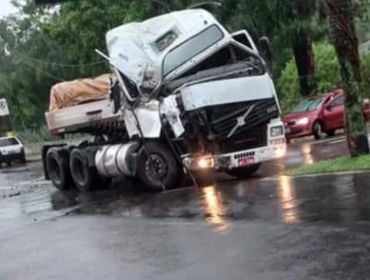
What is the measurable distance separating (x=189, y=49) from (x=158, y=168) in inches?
101

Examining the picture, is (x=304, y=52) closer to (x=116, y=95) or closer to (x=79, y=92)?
(x=79, y=92)

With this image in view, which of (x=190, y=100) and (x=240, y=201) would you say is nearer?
(x=240, y=201)

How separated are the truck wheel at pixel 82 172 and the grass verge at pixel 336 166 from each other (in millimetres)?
5274

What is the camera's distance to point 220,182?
1683 cm

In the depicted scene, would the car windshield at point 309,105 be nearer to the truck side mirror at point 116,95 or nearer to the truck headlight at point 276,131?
the truck headlight at point 276,131

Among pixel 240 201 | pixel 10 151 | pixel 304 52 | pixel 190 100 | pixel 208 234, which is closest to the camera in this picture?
pixel 208 234

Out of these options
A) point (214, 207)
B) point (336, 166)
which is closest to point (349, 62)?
point (336, 166)

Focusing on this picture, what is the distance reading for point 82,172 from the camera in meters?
20.0

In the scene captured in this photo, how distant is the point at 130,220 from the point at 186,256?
12.9ft

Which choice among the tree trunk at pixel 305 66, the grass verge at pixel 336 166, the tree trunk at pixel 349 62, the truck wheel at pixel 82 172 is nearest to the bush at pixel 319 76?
the tree trunk at pixel 305 66

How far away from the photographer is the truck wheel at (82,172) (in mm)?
19516

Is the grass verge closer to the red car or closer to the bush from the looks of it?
the red car

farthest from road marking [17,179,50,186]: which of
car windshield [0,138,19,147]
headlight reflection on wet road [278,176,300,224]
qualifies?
car windshield [0,138,19,147]

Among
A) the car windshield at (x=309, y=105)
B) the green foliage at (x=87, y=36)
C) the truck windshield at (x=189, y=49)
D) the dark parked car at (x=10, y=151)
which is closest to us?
the truck windshield at (x=189, y=49)
